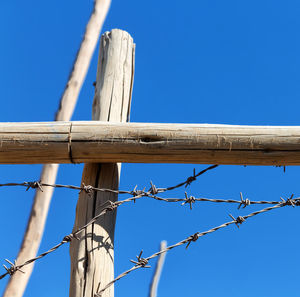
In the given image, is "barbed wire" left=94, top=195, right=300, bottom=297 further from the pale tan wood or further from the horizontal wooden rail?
the pale tan wood

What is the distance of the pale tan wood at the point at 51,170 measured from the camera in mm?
6922

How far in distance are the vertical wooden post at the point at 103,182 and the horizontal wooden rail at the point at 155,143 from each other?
0.56ft

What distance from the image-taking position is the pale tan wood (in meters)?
6.92

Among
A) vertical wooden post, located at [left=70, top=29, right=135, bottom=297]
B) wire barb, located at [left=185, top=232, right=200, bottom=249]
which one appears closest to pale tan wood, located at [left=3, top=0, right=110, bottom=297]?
vertical wooden post, located at [left=70, top=29, right=135, bottom=297]

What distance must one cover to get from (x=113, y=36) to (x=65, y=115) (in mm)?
5099

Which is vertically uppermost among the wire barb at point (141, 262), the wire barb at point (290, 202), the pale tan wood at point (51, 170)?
the pale tan wood at point (51, 170)

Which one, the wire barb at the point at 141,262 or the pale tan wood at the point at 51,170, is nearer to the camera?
the wire barb at the point at 141,262

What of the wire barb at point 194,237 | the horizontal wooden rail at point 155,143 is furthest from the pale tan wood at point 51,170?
the wire barb at point 194,237

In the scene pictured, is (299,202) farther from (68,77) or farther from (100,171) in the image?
(68,77)

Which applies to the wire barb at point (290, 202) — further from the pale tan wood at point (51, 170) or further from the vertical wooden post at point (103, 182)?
the pale tan wood at point (51, 170)

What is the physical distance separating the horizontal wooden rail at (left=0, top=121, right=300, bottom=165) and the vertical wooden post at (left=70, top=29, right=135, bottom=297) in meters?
0.17

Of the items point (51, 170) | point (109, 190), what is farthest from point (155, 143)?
point (51, 170)

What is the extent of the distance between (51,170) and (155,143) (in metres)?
5.82

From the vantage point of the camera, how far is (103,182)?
222cm
